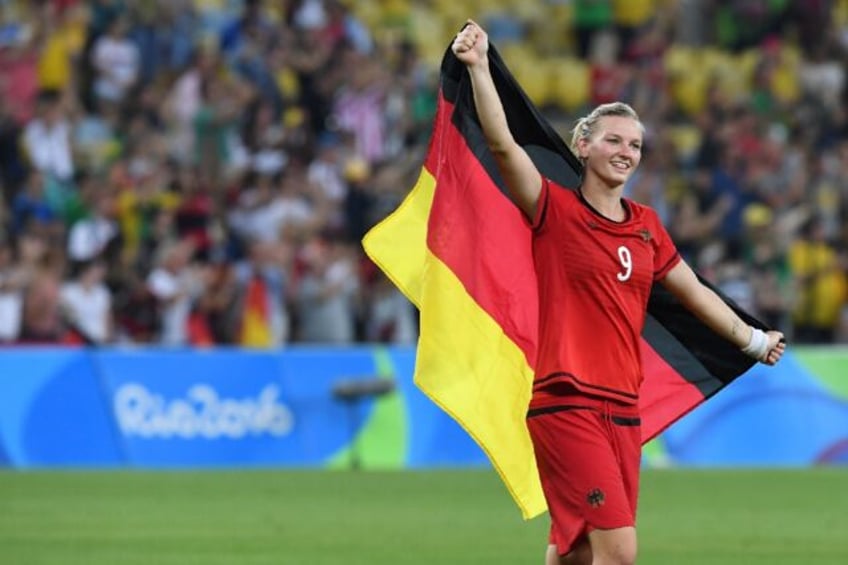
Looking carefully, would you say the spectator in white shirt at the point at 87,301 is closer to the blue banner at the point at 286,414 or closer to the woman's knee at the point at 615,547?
the blue banner at the point at 286,414

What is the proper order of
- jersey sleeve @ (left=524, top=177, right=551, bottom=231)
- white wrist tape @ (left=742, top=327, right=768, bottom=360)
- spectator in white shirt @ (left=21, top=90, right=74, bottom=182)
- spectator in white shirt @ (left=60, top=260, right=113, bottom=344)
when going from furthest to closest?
spectator in white shirt @ (left=21, top=90, right=74, bottom=182), spectator in white shirt @ (left=60, top=260, right=113, bottom=344), white wrist tape @ (left=742, top=327, right=768, bottom=360), jersey sleeve @ (left=524, top=177, right=551, bottom=231)

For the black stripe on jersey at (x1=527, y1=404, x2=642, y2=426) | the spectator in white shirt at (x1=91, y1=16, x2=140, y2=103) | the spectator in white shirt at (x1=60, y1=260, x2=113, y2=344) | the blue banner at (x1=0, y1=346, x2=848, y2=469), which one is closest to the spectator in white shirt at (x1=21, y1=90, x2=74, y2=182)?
the spectator in white shirt at (x1=91, y1=16, x2=140, y2=103)

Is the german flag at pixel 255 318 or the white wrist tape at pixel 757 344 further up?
the white wrist tape at pixel 757 344

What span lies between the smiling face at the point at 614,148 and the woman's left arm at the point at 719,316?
631 mm

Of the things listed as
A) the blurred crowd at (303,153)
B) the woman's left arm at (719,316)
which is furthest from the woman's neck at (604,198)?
the blurred crowd at (303,153)

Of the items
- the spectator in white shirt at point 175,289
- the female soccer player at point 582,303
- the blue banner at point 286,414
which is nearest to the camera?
the female soccer player at point 582,303

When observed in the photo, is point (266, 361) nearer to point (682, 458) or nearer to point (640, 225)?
point (682, 458)

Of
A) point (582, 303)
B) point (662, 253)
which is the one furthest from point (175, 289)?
point (582, 303)

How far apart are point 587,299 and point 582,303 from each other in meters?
0.03

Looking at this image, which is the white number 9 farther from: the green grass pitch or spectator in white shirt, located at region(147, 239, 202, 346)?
spectator in white shirt, located at region(147, 239, 202, 346)

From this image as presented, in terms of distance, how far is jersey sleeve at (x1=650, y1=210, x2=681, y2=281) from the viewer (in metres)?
8.52

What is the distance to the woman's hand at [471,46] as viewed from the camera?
8.13m

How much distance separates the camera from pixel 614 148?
27.0ft

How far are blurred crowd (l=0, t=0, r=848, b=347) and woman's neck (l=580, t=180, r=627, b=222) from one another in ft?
39.6
